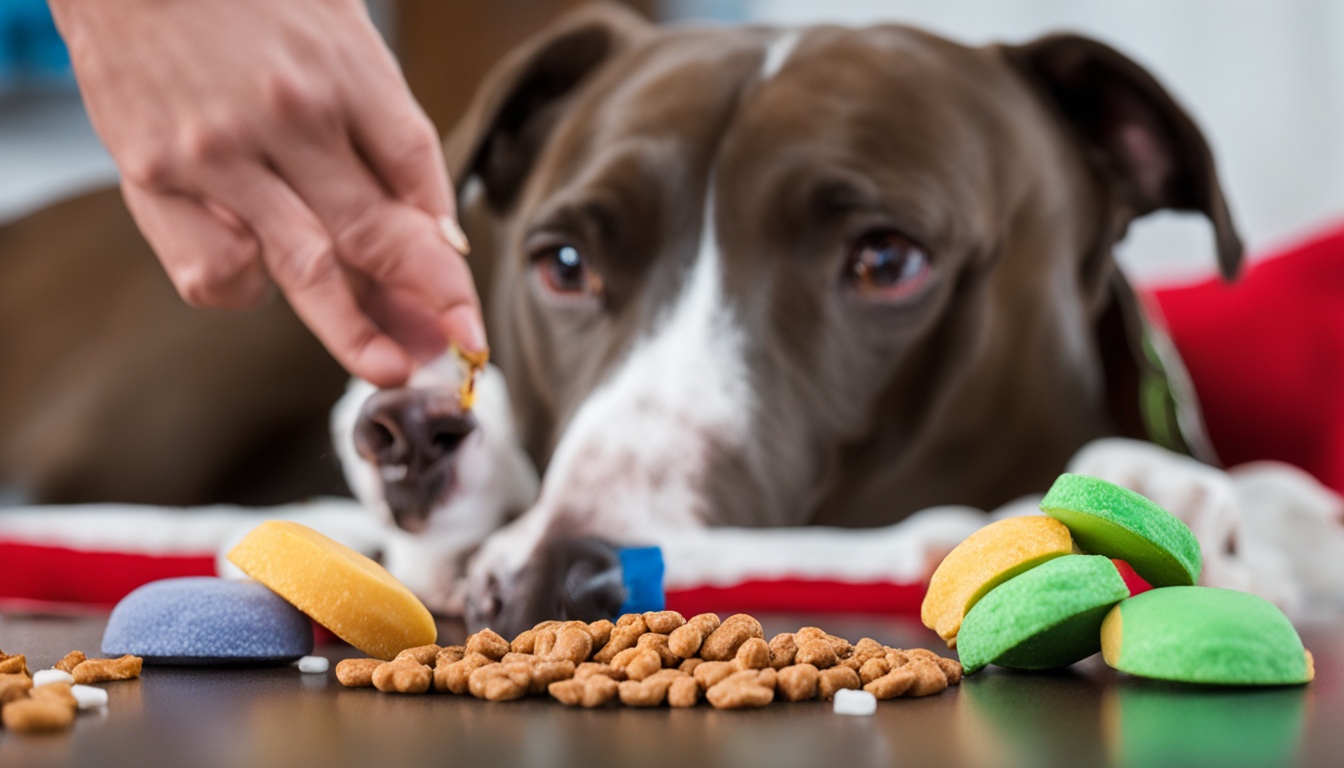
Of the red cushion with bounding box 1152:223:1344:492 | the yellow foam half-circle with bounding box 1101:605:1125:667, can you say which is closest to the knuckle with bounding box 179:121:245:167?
the yellow foam half-circle with bounding box 1101:605:1125:667

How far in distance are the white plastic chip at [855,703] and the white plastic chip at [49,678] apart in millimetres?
455

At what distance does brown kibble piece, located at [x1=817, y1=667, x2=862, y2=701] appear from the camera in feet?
2.81

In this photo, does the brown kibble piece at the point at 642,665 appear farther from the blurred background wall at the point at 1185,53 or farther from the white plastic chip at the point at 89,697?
the blurred background wall at the point at 1185,53

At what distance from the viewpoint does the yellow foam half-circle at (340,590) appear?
98 centimetres

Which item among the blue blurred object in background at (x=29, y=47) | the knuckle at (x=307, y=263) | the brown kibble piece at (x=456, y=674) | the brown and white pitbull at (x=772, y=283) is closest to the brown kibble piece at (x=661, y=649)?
the brown kibble piece at (x=456, y=674)

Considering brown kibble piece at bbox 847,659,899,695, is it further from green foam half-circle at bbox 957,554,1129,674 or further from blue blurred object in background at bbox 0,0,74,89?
blue blurred object in background at bbox 0,0,74,89

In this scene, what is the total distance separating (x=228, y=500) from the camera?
2.32 m

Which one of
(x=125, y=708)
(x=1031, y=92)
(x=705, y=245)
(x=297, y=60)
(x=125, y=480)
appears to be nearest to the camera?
(x=125, y=708)

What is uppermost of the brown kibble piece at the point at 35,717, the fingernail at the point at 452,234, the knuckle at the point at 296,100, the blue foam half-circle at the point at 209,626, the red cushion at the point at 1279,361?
the knuckle at the point at 296,100

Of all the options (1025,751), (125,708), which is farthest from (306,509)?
(1025,751)

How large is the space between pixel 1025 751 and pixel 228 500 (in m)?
1.86

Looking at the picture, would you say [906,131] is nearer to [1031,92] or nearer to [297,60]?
[1031,92]

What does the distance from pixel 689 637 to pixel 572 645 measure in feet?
0.25

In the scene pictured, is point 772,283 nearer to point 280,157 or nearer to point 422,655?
point 280,157
